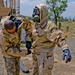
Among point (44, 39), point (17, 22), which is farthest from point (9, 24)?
point (44, 39)

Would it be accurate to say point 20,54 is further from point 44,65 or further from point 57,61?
point 57,61

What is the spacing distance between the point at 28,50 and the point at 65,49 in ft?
3.32

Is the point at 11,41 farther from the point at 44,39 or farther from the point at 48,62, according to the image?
the point at 48,62

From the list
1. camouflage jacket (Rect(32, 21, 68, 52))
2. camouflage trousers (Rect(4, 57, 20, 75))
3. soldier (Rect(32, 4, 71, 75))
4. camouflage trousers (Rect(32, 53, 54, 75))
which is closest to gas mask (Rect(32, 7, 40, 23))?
soldier (Rect(32, 4, 71, 75))

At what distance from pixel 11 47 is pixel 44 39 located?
2.00 ft

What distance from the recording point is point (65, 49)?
4859 millimetres

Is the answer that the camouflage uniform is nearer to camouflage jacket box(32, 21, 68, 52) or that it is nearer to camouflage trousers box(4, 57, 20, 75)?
camouflage trousers box(4, 57, 20, 75)

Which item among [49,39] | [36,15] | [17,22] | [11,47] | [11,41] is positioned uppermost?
[36,15]

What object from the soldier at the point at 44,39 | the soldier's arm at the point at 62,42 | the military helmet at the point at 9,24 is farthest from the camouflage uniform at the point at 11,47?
the soldier's arm at the point at 62,42

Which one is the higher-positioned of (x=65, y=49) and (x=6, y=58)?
(x=65, y=49)

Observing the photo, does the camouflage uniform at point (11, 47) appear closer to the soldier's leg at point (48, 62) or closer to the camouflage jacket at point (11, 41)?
the camouflage jacket at point (11, 41)

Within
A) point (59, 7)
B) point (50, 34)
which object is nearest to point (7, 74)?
point (50, 34)

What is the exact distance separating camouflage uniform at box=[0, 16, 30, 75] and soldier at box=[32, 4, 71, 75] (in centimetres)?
26

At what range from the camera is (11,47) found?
18.0ft
